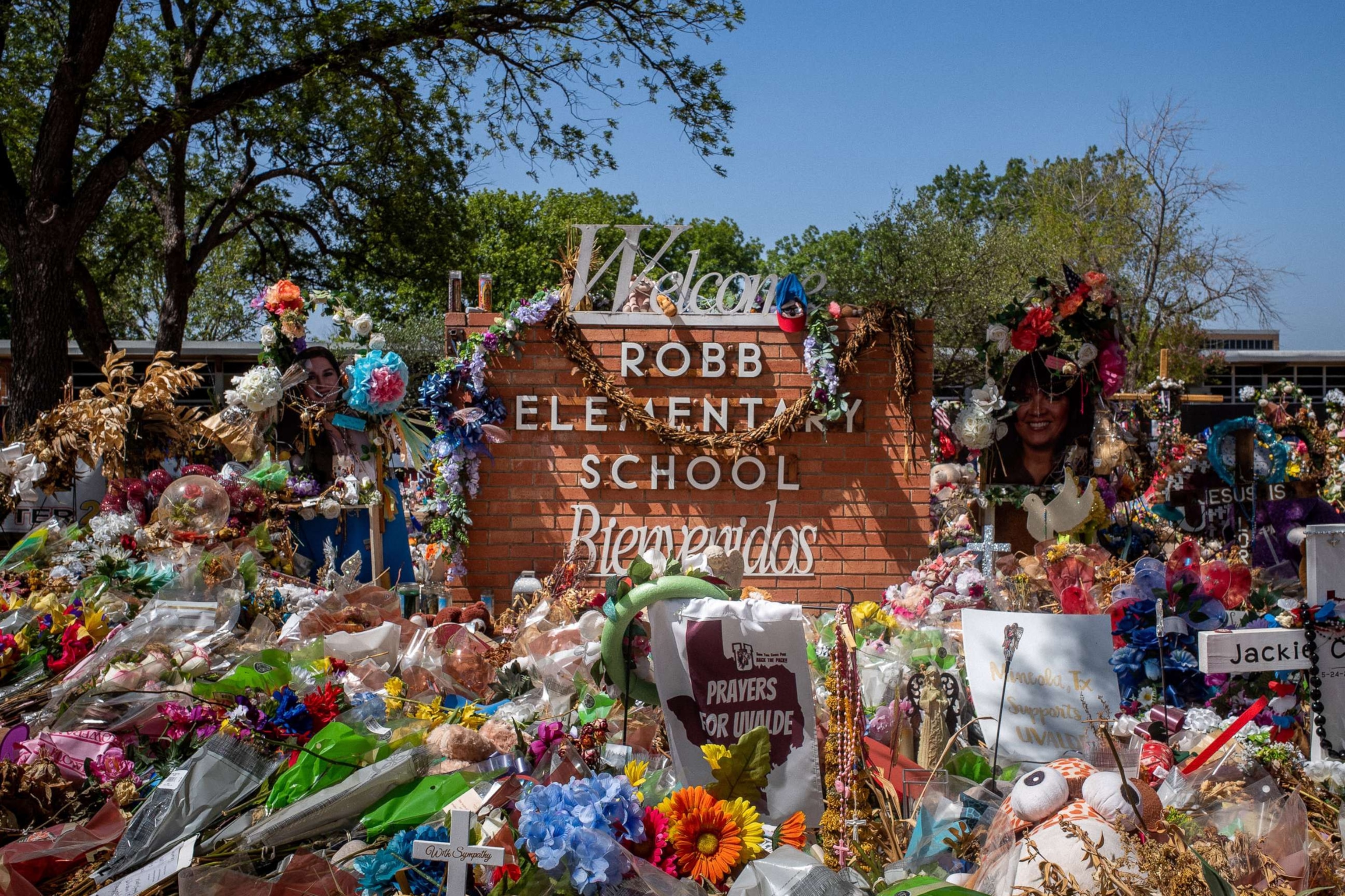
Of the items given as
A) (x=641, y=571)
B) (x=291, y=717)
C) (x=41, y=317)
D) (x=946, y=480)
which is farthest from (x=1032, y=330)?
(x=41, y=317)

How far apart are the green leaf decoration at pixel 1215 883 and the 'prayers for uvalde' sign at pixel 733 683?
1.36 metres

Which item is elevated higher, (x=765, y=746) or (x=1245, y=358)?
(x=1245, y=358)

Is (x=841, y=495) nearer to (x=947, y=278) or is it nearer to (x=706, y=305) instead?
(x=706, y=305)

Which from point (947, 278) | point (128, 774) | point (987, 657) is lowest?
point (128, 774)

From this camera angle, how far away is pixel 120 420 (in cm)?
667

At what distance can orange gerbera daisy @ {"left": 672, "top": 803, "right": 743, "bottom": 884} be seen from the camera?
275 cm

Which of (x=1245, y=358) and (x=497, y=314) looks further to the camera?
(x=1245, y=358)

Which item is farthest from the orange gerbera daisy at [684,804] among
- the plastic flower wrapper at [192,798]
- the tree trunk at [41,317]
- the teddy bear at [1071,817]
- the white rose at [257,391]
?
the tree trunk at [41,317]

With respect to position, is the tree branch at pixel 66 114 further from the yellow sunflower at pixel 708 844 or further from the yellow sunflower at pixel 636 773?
the yellow sunflower at pixel 708 844

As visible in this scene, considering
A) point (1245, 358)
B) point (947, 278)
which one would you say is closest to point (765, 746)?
point (947, 278)

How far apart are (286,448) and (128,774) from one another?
3.86 metres

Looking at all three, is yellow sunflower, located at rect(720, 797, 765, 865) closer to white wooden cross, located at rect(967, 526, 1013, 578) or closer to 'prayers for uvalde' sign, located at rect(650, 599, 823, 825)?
'prayers for uvalde' sign, located at rect(650, 599, 823, 825)

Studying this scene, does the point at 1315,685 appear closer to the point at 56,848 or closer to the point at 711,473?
the point at 56,848

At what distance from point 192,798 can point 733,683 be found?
1677 millimetres
